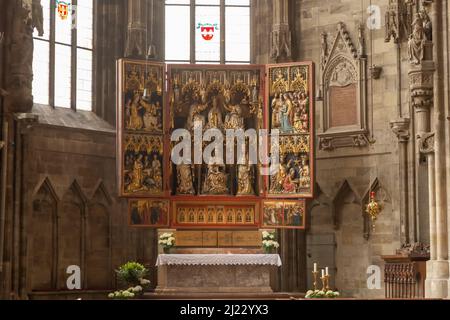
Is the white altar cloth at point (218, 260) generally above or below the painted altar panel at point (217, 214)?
below

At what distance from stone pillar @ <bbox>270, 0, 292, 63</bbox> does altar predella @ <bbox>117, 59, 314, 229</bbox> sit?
2215 mm

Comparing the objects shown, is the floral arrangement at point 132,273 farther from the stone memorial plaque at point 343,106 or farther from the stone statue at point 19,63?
the stone memorial plaque at point 343,106

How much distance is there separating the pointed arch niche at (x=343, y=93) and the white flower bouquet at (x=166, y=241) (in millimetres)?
5193

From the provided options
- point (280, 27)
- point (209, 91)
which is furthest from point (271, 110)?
point (280, 27)

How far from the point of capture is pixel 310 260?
922 inches

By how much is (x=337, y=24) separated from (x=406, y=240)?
608 cm

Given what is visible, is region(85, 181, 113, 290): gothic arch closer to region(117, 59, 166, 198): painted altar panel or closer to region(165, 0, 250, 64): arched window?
region(117, 59, 166, 198): painted altar panel

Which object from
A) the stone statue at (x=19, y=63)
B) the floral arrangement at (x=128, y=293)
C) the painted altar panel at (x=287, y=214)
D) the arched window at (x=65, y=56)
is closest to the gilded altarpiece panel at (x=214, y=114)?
the painted altar panel at (x=287, y=214)

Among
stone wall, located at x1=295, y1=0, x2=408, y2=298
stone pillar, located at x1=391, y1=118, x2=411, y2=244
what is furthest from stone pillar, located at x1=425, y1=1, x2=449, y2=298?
stone wall, located at x1=295, y1=0, x2=408, y2=298

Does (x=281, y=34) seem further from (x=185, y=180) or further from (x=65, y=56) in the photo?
(x=65, y=56)

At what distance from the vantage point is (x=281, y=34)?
2373 centimetres

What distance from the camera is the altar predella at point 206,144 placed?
20734mm

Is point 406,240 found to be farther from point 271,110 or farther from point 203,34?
point 203,34

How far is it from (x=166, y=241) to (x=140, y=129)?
265 centimetres
